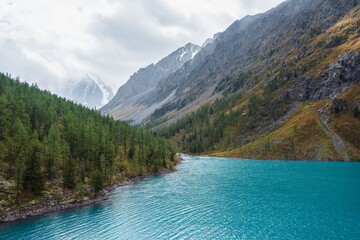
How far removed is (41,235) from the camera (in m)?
34.5

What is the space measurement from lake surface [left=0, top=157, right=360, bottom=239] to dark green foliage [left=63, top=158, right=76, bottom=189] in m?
11.2

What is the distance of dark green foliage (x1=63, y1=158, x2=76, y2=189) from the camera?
55.4 metres

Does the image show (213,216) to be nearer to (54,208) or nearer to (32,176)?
(54,208)

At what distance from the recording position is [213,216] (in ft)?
136

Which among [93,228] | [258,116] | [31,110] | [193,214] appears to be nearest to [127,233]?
[93,228]

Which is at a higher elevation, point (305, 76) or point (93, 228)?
point (305, 76)

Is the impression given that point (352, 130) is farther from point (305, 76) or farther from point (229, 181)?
point (229, 181)

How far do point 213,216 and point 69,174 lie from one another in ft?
139

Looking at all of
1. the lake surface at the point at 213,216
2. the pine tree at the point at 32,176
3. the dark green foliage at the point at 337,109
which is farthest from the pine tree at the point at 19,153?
the dark green foliage at the point at 337,109

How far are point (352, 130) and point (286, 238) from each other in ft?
457

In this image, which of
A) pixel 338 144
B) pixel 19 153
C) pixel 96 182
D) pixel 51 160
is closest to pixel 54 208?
pixel 96 182

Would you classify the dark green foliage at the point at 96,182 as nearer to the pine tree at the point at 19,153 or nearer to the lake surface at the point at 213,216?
the lake surface at the point at 213,216

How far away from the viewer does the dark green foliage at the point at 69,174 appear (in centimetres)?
5541

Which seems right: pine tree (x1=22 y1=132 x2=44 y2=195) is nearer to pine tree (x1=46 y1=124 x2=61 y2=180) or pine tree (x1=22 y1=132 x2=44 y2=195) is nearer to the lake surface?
pine tree (x1=46 y1=124 x2=61 y2=180)
